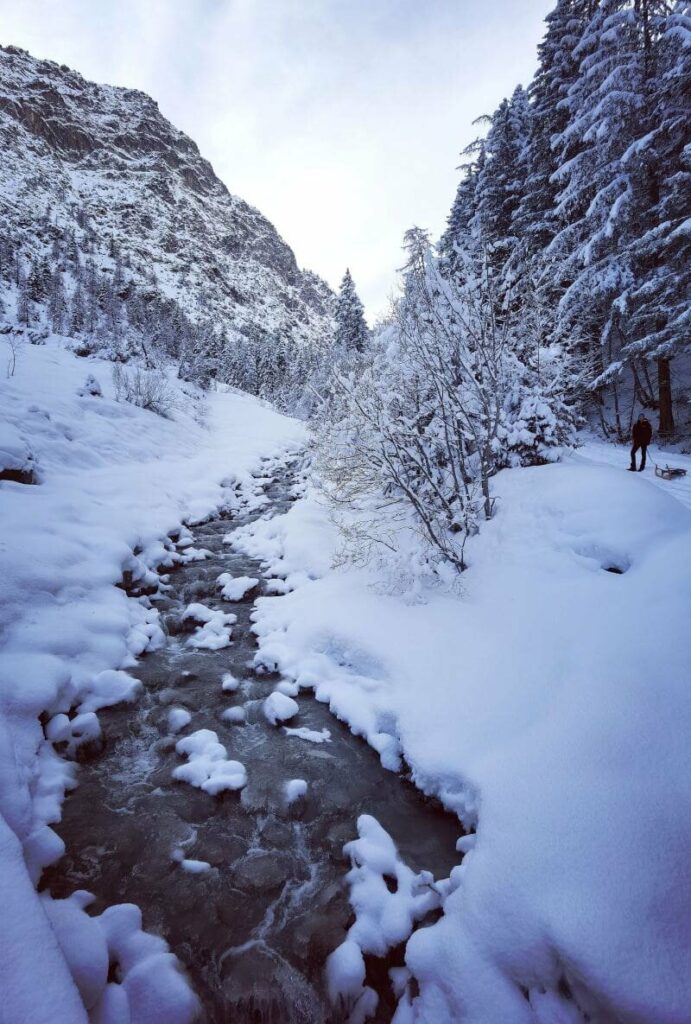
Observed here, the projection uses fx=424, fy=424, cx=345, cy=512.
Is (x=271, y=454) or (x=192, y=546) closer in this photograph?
(x=192, y=546)

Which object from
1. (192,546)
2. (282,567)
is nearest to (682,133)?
(282,567)

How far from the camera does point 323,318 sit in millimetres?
171250

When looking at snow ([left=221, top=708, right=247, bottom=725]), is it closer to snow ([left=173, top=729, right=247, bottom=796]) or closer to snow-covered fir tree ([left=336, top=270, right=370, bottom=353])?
snow ([left=173, top=729, right=247, bottom=796])

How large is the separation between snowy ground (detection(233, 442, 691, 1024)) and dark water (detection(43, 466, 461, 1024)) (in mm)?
223

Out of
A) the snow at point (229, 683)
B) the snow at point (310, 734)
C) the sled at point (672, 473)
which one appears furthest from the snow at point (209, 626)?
the sled at point (672, 473)

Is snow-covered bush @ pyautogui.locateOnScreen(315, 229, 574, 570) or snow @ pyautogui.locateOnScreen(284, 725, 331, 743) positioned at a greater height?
snow-covered bush @ pyautogui.locateOnScreen(315, 229, 574, 570)

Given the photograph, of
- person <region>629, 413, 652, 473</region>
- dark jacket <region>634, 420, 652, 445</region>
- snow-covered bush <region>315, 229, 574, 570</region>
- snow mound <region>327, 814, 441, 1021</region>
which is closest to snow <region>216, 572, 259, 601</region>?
snow-covered bush <region>315, 229, 574, 570</region>

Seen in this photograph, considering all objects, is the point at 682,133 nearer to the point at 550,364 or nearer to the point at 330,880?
the point at 550,364

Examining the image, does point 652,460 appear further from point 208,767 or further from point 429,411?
point 208,767

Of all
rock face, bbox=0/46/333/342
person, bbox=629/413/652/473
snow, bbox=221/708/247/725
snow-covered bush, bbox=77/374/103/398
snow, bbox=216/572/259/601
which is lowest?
snow, bbox=221/708/247/725

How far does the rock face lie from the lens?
92.5 metres

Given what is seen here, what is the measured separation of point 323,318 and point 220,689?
184 meters

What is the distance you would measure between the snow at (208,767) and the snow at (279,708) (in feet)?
2.06

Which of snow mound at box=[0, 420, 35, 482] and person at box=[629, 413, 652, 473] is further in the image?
person at box=[629, 413, 652, 473]
